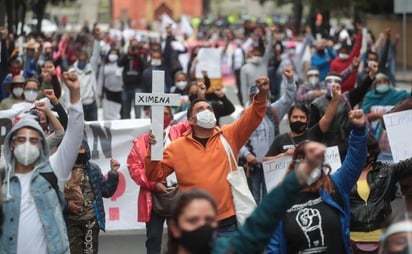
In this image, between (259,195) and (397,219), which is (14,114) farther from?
(397,219)

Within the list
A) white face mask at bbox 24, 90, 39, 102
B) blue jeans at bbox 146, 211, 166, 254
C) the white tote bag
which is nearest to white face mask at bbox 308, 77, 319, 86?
white face mask at bbox 24, 90, 39, 102

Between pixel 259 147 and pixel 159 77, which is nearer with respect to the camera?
pixel 159 77

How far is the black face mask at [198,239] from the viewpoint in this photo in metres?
4.88

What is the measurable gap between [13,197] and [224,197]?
183 centimetres

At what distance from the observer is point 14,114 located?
11.4 m

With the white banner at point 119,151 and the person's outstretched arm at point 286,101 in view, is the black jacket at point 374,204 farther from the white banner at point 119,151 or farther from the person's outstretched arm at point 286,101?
the white banner at point 119,151

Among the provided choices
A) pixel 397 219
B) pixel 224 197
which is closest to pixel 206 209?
pixel 397 219

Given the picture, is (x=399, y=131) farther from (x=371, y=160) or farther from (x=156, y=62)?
(x=156, y=62)

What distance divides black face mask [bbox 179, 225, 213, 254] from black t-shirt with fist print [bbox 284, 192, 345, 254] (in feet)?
5.85

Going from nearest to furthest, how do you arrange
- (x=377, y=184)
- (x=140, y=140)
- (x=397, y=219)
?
(x=397, y=219)
(x=377, y=184)
(x=140, y=140)

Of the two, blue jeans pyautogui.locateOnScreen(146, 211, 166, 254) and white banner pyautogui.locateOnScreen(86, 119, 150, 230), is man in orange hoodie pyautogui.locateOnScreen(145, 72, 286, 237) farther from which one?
white banner pyautogui.locateOnScreen(86, 119, 150, 230)

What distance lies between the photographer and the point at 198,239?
487cm

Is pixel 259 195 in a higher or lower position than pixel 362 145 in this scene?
lower

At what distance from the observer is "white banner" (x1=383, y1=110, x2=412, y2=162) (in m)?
9.05
